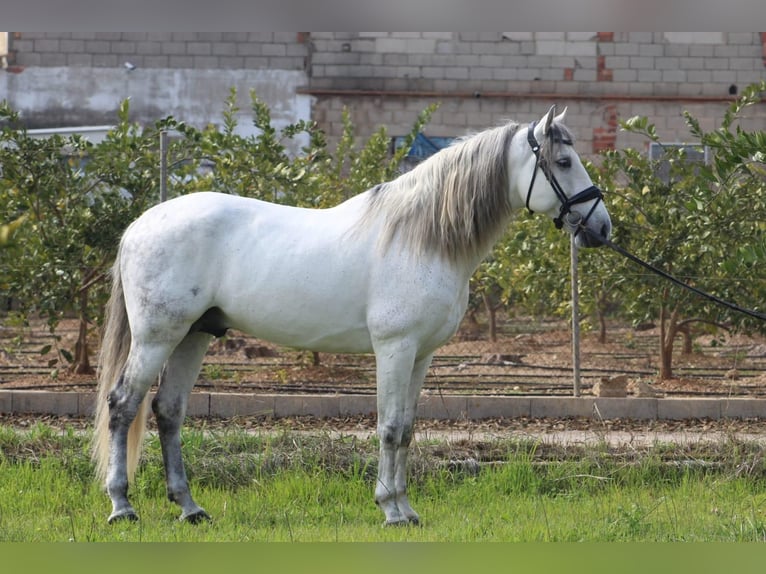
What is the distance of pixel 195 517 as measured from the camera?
568cm

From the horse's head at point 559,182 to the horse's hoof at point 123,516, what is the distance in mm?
2593

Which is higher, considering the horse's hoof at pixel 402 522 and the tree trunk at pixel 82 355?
the tree trunk at pixel 82 355

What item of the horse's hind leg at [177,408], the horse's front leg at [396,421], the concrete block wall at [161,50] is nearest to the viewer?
the horse's front leg at [396,421]

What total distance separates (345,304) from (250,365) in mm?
6133

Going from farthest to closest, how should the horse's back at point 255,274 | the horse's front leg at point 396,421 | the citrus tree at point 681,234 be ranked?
the citrus tree at point 681,234
the horse's back at point 255,274
the horse's front leg at point 396,421

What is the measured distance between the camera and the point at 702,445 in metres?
7.12

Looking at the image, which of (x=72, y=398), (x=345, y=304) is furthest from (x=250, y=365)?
(x=345, y=304)

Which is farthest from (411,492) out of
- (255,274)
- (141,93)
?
(141,93)

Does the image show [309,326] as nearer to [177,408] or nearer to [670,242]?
[177,408]

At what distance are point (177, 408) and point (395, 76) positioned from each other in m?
15.3

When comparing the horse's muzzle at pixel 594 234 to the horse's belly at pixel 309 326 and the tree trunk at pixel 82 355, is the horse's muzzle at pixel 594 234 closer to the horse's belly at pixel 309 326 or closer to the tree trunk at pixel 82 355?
the horse's belly at pixel 309 326

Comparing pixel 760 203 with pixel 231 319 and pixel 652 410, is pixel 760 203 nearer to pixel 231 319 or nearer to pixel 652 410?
pixel 652 410

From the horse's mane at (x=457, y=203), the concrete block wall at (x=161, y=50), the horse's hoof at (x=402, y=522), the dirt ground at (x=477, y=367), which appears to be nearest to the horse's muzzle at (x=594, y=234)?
the horse's mane at (x=457, y=203)

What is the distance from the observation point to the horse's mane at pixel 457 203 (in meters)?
5.56
